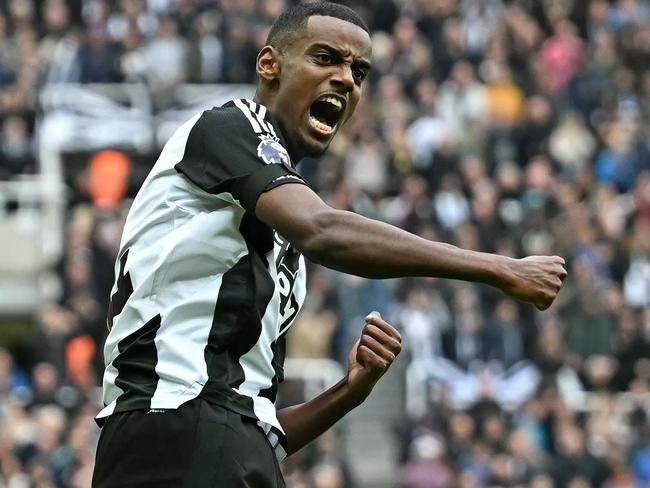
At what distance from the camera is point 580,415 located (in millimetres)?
17672

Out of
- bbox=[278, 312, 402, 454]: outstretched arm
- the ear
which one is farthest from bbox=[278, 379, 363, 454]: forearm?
the ear

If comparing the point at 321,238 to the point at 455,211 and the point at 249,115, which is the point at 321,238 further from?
the point at 455,211

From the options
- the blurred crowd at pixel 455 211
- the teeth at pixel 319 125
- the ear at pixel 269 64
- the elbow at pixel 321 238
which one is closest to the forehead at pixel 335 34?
the ear at pixel 269 64

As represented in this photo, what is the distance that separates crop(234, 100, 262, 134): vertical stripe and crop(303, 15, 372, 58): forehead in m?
0.31

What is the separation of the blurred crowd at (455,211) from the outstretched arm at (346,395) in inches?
359

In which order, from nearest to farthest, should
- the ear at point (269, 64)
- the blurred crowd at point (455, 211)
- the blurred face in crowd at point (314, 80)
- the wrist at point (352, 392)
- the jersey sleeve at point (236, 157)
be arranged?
the jersey sleeve at point (236, 157) → the blurred face in crowd at point (314, 80) → the ear at point (269, 64) → the wrist at point (352, 392) → the blurred crowd at point (455, 211)

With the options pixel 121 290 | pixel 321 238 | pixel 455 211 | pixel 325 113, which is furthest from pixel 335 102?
pixel 455 211

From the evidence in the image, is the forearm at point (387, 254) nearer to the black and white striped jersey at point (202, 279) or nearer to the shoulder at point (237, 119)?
the black and white striped jersey at point (202, 279)

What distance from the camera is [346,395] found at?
578 cm

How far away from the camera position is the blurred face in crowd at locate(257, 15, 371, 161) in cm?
537

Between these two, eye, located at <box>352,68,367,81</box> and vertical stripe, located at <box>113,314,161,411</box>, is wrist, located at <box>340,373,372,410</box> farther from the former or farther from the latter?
eye, located at <box>352,68,367,81</box>

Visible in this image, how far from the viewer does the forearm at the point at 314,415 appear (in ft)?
18.9

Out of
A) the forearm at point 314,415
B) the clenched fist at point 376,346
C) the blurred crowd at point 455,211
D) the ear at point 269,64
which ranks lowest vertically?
the blurred crowd at point 455,211

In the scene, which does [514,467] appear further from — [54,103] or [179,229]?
[179,229]
